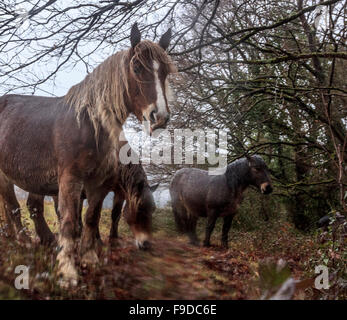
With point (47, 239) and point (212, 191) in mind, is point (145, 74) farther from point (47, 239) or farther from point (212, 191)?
point (212, 191)

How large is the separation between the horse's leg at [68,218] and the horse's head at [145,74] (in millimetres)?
414

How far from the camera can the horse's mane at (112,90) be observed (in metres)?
Answer: 1.22

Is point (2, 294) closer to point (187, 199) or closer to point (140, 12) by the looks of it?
point (187, 199)

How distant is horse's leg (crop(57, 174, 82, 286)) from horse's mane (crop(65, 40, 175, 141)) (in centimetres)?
24

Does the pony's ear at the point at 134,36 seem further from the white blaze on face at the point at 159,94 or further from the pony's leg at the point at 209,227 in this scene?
the pony's leg at the point at 209,227

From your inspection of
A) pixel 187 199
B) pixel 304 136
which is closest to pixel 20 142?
pixel 187 199

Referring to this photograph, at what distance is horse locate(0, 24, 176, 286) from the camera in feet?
3.87

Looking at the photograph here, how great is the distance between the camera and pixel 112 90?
1276mm

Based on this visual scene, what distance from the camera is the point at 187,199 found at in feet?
7.21

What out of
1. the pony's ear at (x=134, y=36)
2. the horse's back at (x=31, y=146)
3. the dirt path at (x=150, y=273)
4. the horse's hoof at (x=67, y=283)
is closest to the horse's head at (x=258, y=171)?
the dirt path at (x=150, y=273)

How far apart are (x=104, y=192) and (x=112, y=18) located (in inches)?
39.0

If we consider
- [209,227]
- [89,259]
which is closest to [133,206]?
[89,259]
